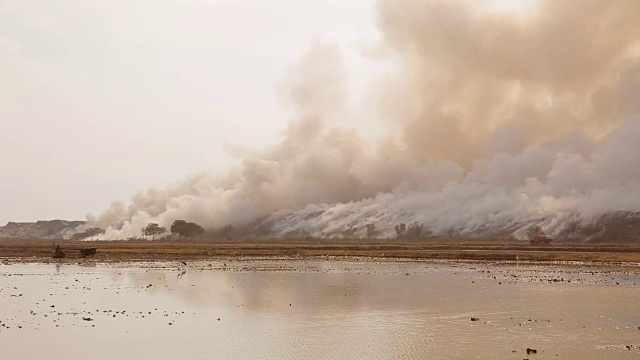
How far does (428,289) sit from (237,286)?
2263 centimetres

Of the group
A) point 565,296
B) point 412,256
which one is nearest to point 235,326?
point 565,296

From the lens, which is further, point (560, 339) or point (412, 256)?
point (412, 256)

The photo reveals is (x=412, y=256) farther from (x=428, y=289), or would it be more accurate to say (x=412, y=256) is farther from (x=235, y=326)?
(x=235, y=326)

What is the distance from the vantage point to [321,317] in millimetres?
52406

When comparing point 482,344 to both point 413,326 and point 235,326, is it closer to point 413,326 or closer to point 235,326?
point 413,326

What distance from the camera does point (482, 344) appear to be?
133ft

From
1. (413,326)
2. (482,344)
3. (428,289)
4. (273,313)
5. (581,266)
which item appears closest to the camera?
(482,344)

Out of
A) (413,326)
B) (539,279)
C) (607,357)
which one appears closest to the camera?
(607,357)

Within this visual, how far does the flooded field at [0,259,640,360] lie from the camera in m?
Result: 39.1

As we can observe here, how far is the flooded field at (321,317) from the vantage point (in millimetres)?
39125

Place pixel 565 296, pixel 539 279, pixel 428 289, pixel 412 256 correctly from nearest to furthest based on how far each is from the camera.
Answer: pixel 565 296 < pixel 428 289 < pixel 539 279 < pixel 412 256

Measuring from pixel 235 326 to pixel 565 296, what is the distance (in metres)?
35.8

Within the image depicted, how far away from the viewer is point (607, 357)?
36469mm

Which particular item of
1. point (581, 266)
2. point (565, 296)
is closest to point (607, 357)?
point (565, 296)
